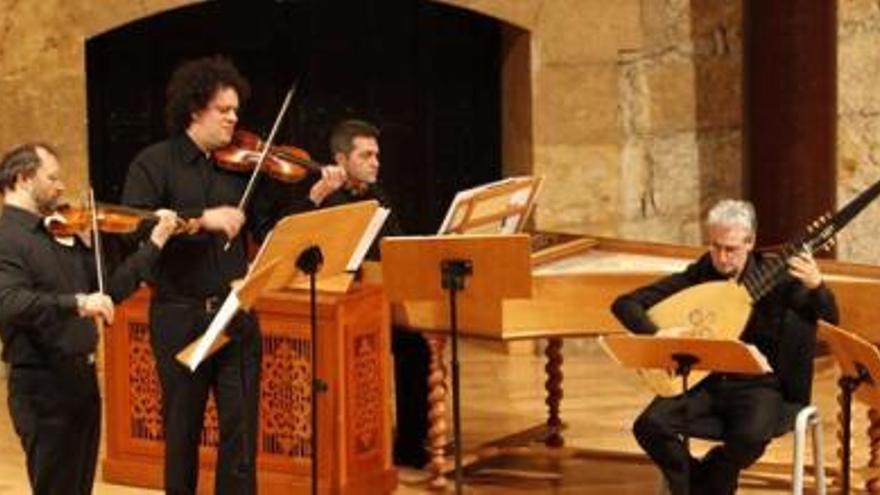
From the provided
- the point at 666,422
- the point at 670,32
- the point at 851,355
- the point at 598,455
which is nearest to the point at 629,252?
the point at 598,455

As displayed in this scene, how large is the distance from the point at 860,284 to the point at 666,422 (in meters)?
0.87

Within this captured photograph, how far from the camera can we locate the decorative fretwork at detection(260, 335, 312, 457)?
268 inches

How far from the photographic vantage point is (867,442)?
25.5 ft

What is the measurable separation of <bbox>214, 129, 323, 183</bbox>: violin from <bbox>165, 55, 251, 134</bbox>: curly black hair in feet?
0.51

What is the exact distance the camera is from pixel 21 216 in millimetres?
5543

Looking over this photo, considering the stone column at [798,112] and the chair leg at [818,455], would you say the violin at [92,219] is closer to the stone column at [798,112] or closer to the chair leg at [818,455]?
the chair leg at [818,455]

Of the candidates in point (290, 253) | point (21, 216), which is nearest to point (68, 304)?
point (21, 216)

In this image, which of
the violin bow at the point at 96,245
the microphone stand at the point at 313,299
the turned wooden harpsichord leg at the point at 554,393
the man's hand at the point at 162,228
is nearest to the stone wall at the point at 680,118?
the turned wooden harpsichord leg at the point at 554,393

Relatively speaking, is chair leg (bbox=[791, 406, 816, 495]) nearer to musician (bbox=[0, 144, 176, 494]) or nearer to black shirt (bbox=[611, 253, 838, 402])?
black shirt (bbox=[611, 253, 838, 402])

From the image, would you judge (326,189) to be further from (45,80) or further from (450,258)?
(45,80)

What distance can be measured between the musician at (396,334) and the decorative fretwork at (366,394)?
0.35 meters

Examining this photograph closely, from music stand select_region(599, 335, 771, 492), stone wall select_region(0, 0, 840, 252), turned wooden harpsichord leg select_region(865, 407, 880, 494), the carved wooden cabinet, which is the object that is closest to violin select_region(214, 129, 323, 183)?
the carved wooden cabinet

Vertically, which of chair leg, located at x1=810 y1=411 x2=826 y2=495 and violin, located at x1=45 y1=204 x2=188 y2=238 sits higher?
violin, located at x1=45 y1=204 x2=188 y2=238

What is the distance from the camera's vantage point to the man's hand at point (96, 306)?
534cm
